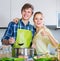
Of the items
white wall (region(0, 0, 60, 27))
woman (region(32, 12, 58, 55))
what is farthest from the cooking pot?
white wall (region(0, 0, 60, 27))

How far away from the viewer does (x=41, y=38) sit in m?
1.48

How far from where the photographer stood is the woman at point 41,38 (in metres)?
1.43

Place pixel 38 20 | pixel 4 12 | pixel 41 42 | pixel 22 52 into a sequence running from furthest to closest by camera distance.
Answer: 1. pixel 4 12
2. pixel 38 20
3. pixel 41 42
4. pixel 22 52

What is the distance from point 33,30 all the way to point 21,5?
0.94 ft

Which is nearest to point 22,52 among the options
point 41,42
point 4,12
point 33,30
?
point 41,42

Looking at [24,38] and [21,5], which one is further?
[21,5]

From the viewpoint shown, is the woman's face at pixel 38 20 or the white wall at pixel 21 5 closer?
the woman's face at pixel 38 20

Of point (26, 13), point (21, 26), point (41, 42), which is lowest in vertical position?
point (41, 42)

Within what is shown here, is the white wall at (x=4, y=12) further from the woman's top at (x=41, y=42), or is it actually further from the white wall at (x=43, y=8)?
the woman's top at (x=41, y=42)

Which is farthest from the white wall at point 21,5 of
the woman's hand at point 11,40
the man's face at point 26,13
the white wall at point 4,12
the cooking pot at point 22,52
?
the cooking pot at point 22,52

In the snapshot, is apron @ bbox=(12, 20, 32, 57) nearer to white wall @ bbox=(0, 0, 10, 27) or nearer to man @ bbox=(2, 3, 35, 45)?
man @ bbox=(2, 3, 35, 45)

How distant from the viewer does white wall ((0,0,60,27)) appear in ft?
5.66

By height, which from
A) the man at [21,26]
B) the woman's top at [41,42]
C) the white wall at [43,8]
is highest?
the white wall at [43,8]

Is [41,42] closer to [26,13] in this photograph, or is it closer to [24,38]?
[24,38]
